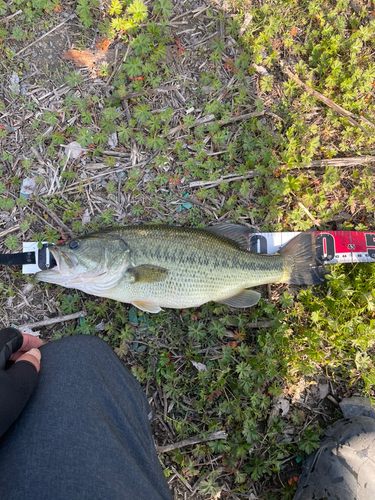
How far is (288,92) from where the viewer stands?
4.40 metres

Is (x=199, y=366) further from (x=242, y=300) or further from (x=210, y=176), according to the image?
(x=210, y=176)

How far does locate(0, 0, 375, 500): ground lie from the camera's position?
150 inches

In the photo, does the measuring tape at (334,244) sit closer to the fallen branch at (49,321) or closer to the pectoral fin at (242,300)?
the pectoral fin at (242,300)

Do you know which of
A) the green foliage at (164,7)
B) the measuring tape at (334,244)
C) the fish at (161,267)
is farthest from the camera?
the green foliage at (164,7)

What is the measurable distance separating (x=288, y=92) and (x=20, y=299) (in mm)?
4648

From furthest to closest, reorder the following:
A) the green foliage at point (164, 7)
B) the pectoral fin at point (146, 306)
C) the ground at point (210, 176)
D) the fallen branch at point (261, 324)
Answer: the green foliage at point (164, 7), the fallen branch at point (261, 324), the ground at point (210, 176), the pectoral fin at point (146, 306)

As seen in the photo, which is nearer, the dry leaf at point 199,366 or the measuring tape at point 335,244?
the dry leaf at point 199,366

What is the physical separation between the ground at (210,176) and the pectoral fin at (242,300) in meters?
0.27

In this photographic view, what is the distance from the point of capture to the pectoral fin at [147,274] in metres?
3.48

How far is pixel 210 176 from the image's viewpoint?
4172 millimetres

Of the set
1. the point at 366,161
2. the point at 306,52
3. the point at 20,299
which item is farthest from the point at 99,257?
the point at 306,52

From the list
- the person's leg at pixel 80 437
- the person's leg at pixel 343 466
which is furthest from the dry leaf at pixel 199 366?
the person's leg at pixel 343 466

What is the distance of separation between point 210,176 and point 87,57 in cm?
237

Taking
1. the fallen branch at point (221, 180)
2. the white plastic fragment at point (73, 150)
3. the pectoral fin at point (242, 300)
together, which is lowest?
the pectoral fin at point (242, 300)
